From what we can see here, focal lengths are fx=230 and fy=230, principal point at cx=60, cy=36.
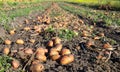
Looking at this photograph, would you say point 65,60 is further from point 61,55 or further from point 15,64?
point 15,64

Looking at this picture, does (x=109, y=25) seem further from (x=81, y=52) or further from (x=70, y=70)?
(x=70, y=70)

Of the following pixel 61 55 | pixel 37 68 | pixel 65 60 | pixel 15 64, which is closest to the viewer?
pixel 37 68

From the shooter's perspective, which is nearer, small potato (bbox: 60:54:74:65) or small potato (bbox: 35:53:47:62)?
small potato (bbox: 60:54:74:65)

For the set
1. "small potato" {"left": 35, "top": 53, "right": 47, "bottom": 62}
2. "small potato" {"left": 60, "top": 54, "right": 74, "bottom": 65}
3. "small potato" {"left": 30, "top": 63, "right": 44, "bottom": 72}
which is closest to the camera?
"small potato" {"left": 30, "top": 63, "right": 44, "bottom": 72}

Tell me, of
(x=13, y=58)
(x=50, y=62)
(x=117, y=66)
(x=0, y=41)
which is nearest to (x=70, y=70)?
→ (x=50, y=62)

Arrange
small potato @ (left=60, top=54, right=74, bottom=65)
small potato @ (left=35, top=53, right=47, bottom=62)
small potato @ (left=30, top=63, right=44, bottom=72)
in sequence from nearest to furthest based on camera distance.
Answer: small potato @ (left=30, top=63, right=44, bottom=72)
small potato @ (left=60, top=54, right=74, bottom=65)
small potato @ (left=35, top=53, right=47, bottom=62)

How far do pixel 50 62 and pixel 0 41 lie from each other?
2.01 m

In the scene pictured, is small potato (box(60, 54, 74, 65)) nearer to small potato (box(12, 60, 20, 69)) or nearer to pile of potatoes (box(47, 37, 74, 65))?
pile of potatoes (box(47, 37, 74, 65))

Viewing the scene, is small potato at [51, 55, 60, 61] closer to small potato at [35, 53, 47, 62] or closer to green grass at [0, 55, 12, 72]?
small potato at [35, 53, 47, 62]

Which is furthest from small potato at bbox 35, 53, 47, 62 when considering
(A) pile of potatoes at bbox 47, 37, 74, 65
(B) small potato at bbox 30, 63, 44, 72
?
(B) small potato at bbox 30, 63, 44, 72

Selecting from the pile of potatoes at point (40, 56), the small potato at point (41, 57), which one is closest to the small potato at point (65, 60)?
the pile of potatoes at point (40, 56)

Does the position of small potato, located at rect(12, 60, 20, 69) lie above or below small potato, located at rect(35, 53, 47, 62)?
below

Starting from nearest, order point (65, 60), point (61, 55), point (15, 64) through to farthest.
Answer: point (65, 60) → point (15, 64) → point (61, 55)

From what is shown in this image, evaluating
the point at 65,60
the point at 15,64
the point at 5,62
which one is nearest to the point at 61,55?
the point at 65,60
